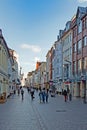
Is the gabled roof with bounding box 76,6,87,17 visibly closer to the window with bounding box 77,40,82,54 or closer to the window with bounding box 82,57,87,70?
the window with bounding box 77,40,82,54

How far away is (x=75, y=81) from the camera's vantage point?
2443 inches

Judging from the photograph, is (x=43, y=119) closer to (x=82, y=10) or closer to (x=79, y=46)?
(x=79, y=46)

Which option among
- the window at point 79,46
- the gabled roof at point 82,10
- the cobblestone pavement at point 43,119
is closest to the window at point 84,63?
the window at point 79,46

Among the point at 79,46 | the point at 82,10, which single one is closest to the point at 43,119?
the point at 79,46

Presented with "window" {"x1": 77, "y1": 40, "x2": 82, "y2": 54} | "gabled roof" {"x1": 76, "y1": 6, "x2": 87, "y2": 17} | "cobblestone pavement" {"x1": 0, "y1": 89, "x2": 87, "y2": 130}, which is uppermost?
"gabled roof" {"x1": 76, "y1": 6, "x2": 87, "y2": 17}

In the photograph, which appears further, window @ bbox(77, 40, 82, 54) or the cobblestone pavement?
window @ bbox(77, 40, 82, 54)

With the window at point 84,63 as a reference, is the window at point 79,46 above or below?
above

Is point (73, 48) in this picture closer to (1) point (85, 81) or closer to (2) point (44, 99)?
(1) point (85, 81)

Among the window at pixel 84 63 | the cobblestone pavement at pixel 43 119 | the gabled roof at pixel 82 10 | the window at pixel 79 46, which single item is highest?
the gabled roof at pixel 82 10

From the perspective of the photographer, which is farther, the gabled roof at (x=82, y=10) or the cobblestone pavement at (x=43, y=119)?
the gabled roof at (x=82, y=10)

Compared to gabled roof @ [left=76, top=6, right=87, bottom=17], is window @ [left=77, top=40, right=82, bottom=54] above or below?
below

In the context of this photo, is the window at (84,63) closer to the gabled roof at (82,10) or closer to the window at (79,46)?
the window at (79,46)

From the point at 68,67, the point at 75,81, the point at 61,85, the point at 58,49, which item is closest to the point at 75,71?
the point at 75,81

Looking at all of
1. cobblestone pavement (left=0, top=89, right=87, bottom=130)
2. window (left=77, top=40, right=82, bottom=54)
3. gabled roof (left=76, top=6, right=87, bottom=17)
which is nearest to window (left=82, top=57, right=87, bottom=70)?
window (left=77, top=40, right=82, bottom=54)
